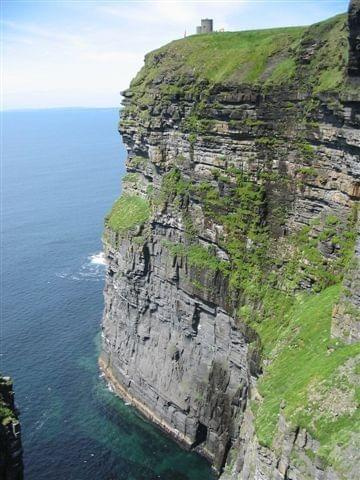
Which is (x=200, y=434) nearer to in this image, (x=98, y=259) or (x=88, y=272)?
(x=88, y=272)

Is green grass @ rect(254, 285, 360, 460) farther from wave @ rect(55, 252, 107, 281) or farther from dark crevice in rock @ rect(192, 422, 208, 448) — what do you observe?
wave @ rect(55, 252, 107, 281)

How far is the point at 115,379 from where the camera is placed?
76062 mm

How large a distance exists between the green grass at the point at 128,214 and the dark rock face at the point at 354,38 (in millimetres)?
36233

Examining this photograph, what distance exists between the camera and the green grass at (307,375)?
32625 mm

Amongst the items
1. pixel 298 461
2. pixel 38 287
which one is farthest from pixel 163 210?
pixel 38 287

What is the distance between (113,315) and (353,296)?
4528 cm

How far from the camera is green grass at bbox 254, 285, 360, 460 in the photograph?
107 ft

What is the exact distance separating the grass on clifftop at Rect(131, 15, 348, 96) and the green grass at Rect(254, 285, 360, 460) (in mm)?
19332

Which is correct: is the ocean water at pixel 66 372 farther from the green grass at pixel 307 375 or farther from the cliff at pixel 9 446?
the cliff at pixel 9 446

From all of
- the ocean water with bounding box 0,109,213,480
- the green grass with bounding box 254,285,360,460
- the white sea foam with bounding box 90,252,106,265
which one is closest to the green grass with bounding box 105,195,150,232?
the ocean water with bounding box 0,109,213,480

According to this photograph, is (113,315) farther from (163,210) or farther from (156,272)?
(163,210)

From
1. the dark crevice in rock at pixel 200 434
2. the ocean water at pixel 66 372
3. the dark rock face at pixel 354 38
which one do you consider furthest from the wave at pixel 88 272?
the dark rock face at pixel 354 38

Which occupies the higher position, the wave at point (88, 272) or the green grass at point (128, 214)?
the green grass at point (128, 214)

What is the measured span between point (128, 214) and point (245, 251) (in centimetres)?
2229
